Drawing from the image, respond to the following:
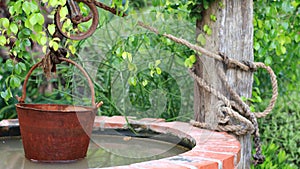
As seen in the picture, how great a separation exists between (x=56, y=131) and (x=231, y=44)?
3.38ft

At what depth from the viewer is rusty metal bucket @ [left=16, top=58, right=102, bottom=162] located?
180 cm

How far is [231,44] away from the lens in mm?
2305

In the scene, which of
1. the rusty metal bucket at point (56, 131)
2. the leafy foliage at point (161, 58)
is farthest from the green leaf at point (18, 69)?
the rusty metal bucket at point (56, 131)

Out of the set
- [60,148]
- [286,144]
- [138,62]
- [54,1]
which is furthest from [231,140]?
[286,144]

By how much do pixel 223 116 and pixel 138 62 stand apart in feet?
1.69

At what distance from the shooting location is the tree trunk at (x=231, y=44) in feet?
7.53

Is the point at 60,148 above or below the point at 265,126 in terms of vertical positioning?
above

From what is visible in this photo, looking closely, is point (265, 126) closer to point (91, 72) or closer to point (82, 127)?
point (91, 72)

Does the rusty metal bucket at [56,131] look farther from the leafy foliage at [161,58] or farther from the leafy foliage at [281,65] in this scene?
the leafy foliage at [281,65]

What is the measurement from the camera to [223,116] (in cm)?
226

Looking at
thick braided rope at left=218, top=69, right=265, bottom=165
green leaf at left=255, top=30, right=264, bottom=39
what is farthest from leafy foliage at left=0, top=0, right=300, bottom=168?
thick braided rope at left=218, top=69, right=265, bottom=165

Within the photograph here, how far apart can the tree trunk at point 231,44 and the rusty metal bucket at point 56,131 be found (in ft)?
2.41

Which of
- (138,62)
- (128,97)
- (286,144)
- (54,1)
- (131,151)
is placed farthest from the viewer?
(286,144)

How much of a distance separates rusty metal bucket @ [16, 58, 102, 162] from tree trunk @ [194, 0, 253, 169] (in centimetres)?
74
